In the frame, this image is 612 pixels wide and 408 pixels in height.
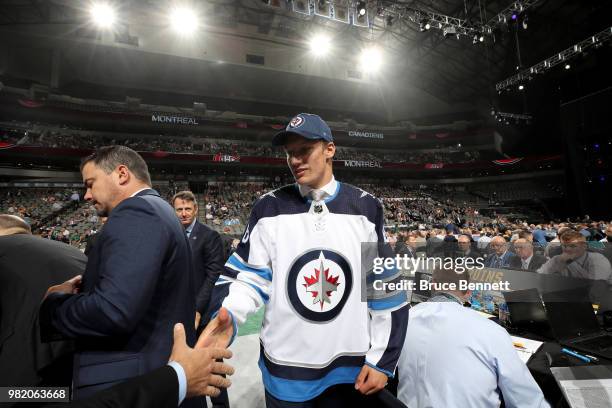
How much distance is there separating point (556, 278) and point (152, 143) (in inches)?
1054

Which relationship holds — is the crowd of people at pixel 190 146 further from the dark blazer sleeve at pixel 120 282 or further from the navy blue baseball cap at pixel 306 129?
the dark blazer sleeve at pixel 120 282

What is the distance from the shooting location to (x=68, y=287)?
55.5 inches

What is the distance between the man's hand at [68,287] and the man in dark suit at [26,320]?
0.45m

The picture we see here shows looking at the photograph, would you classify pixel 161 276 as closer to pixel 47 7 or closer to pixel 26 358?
pixel 26 358

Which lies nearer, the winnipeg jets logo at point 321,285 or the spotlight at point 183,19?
the winnipeg jets logo at point 321,285

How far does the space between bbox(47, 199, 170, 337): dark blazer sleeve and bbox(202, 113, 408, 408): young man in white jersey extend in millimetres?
348

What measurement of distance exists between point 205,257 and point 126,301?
184cm

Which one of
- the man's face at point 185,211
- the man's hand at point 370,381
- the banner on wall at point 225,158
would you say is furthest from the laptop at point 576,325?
the banner on wall at point 225,158

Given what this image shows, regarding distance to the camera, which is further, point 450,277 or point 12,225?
point 450,277

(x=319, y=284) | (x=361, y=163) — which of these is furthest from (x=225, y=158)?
(x=319, y=284)

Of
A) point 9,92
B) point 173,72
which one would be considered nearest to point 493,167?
point 173,72

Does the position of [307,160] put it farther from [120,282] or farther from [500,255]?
[500,255]

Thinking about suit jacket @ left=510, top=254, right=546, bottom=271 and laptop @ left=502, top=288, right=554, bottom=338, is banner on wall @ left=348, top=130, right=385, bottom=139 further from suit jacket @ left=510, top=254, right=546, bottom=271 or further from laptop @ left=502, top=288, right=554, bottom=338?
laptop @ left=502, top=288, right=554, bottom=338

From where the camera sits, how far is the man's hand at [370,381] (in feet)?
4.41
